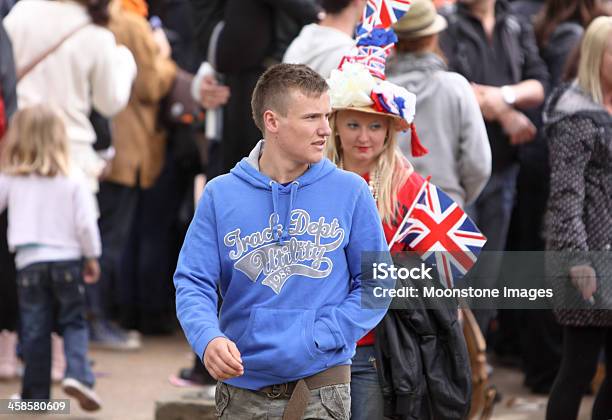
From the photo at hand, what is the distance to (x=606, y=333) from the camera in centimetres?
600

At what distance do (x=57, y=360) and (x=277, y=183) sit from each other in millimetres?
4054

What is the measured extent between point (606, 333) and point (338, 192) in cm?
230

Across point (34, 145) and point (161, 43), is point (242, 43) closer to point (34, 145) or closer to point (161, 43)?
point (34, 145)

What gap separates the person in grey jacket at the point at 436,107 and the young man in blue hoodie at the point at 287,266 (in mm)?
1785

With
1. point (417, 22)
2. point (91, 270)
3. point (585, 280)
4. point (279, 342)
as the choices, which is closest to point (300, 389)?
point (279, 342)

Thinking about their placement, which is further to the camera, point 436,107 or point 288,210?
point 436,107

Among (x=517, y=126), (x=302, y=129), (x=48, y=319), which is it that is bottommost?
(x=48, y=319)

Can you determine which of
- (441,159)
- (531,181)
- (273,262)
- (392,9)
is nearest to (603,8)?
(531,181)

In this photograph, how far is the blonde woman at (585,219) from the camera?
5.75m

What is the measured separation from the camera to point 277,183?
13.7 feet

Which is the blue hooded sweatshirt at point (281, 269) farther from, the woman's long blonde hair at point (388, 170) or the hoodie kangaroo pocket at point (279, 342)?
the woman's long blonde hair at point (388, 170)

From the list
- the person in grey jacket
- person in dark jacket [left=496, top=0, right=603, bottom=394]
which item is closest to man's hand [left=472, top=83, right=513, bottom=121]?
person in dark jacket [left=496, top=0, right=603, bottom=394]

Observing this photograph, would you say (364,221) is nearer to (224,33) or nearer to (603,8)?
(224,33)

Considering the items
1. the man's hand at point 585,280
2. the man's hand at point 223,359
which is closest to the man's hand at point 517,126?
the man's hand at point 585,280
